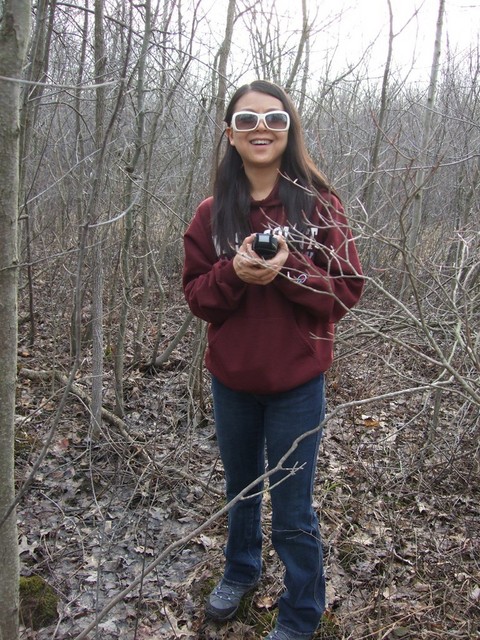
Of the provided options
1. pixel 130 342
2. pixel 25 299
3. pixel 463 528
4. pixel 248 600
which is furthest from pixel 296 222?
pixel 25 299

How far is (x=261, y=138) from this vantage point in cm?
181

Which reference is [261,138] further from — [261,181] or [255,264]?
[255,264]

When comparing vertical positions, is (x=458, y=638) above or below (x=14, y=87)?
below

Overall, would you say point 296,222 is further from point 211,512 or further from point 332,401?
point 332,401

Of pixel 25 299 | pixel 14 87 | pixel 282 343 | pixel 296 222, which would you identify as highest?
pixel 14 87

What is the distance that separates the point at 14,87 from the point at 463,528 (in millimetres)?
2900

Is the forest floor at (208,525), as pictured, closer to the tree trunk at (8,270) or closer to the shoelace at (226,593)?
the shoelace at (226,593)

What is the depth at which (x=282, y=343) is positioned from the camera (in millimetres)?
1782

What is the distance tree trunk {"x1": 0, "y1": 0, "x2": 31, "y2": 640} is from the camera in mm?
1115

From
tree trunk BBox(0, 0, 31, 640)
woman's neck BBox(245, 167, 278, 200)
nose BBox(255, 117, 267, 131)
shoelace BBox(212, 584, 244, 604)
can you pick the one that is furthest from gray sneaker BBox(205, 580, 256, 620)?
nose BBox(255, 117, 267, 131)

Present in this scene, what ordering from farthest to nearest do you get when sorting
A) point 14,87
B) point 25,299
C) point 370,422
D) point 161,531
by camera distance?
point 25,299, point 370,422, point 161,531, point 14,87

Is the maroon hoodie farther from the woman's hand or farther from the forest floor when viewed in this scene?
the forest floor

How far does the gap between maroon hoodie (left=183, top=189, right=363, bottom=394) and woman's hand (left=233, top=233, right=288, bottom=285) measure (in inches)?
2.3

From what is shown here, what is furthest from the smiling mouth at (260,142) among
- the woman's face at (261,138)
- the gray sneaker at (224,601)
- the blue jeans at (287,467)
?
the gray sneaker at (224,601)
